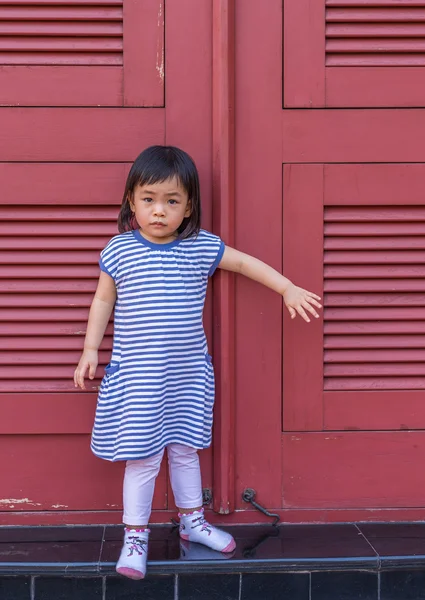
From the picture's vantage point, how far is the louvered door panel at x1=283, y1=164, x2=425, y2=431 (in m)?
2.17

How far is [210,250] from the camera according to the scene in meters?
2.05

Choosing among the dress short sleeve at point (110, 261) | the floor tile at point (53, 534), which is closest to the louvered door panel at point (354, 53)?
the dress short sleeve at point (110, 261)

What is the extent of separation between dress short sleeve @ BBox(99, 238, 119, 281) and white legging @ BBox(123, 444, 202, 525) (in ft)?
1.78

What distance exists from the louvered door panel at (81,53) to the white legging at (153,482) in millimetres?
1065

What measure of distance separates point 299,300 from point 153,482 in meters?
0.68

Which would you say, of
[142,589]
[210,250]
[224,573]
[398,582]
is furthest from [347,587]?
[210,250]

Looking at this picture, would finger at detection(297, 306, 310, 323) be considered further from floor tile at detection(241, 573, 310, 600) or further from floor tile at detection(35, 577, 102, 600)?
floor tile at detection(35, 577, 102, 600)

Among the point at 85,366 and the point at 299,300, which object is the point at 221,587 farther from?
the point at 299,300

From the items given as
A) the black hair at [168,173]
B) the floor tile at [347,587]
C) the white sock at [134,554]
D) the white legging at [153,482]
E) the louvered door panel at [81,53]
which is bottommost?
the floor tile at [347,587]

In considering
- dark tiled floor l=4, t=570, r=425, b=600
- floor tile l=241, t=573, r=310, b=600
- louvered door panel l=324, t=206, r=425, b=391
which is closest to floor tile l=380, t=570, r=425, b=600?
dark tiled floor l=4, t=570, r=425, b=600

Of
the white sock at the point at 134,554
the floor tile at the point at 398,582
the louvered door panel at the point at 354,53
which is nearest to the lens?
the white sock at the point at 134,554

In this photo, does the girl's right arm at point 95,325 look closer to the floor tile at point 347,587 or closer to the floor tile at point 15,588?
the floor tile at point 15,588

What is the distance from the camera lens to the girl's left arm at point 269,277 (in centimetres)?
202

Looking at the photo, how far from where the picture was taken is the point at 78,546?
2084 mm
